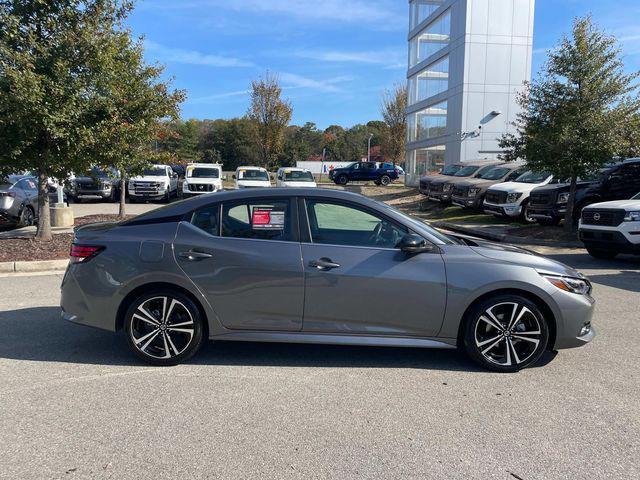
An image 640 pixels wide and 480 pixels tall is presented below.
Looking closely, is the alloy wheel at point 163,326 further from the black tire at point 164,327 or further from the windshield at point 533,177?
the windshield at point 533,177

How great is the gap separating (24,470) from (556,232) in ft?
45.5

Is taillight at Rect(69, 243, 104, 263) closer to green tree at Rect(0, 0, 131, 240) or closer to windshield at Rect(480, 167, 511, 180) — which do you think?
green tree at Rect(0, 0, 131, 240)

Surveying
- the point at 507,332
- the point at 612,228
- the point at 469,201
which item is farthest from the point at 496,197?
the point at 507,332

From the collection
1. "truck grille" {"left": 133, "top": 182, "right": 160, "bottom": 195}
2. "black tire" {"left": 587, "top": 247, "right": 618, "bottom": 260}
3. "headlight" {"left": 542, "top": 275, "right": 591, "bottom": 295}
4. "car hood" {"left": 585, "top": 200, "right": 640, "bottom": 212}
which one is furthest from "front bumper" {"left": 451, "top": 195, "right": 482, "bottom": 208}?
"headlight" {"left": 542, "top": 275, "right": 591, "bottom": 295}

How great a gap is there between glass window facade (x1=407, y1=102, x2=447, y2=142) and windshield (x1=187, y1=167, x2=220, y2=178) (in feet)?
51.9

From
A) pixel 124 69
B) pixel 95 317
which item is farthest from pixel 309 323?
pixel 124 69

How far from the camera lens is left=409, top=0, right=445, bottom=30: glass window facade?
119ft

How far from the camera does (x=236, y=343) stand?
211 inches

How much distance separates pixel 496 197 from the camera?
17.0 meters

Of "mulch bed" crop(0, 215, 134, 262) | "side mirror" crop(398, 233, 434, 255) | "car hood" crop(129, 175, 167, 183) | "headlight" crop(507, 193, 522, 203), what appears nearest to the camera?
"side mirror" crop(398, 233, 434, 255)

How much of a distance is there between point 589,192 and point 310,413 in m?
13.1

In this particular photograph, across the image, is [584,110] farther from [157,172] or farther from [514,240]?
[157,172]

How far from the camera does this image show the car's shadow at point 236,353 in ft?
15.7

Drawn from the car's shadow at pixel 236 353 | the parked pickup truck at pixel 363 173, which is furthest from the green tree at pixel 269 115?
the car's shadow at pixel 236 353
